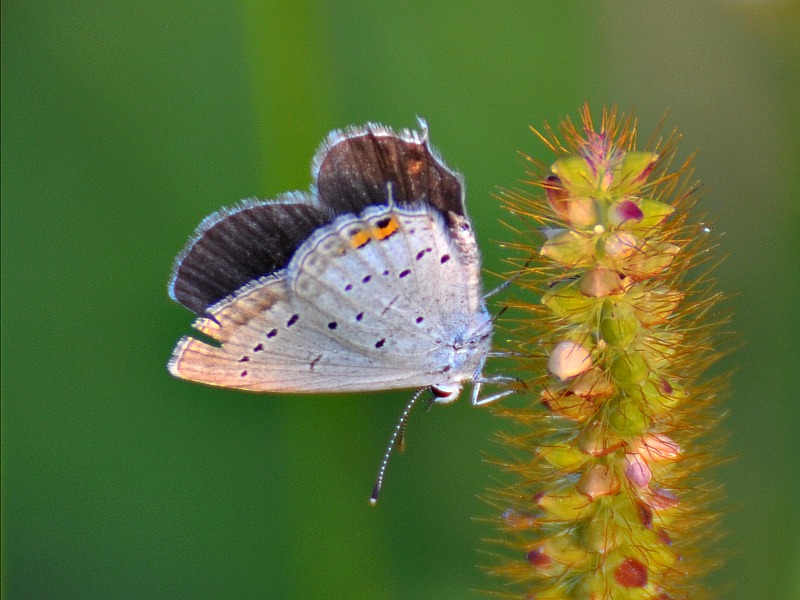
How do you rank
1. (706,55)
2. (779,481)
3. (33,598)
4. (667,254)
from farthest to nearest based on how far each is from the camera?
1. (33,598)
2. (706,55)
3. (779,481)
4. (667,254)

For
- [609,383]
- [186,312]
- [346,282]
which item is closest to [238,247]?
[346,282]

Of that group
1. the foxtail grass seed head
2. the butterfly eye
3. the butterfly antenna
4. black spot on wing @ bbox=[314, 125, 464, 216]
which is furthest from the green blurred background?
the foxtail grass seed head

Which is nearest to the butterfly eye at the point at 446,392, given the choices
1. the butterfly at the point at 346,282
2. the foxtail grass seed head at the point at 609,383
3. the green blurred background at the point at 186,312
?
the butterfly at the point at 346,282

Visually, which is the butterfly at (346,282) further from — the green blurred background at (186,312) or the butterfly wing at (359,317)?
the green blurred background at (186,312)

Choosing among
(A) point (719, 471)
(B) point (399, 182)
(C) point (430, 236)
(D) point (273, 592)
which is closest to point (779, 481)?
(A) point (719, 471)

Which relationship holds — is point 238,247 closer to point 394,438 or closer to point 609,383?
point 394,438

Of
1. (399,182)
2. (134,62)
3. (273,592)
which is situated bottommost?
(273,592)

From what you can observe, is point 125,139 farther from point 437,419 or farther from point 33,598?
point 33,598
